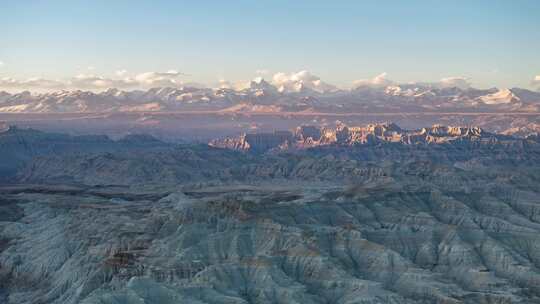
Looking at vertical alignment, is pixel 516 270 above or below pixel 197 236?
below

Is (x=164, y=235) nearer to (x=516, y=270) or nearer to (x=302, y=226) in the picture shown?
(x=302, y=226)

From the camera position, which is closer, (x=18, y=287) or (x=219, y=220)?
(x=18, y=287)

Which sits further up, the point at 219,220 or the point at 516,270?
the point at 219,220

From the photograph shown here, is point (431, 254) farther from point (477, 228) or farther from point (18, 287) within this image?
point (18, 287)

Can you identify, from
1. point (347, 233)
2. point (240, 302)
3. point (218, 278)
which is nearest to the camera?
point (240, 302)

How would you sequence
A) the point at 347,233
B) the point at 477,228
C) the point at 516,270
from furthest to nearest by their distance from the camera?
the point at 477,228 < the point at 347,233 < the point at 516,270

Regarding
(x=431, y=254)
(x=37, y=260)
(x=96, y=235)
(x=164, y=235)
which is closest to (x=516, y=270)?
(x=431, y=254)

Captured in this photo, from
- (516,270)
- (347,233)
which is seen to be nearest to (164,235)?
(347,233)

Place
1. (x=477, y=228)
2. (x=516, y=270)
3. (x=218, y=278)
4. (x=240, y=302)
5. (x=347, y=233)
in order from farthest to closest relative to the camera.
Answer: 1. (x=477, y=228)
2. (x=347, y=233)
3. (x=516, y=270)
4. (x=218, y=278)
5. (x=240, y=302)

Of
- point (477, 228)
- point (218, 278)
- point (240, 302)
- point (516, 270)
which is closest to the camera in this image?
point (240, 302)
